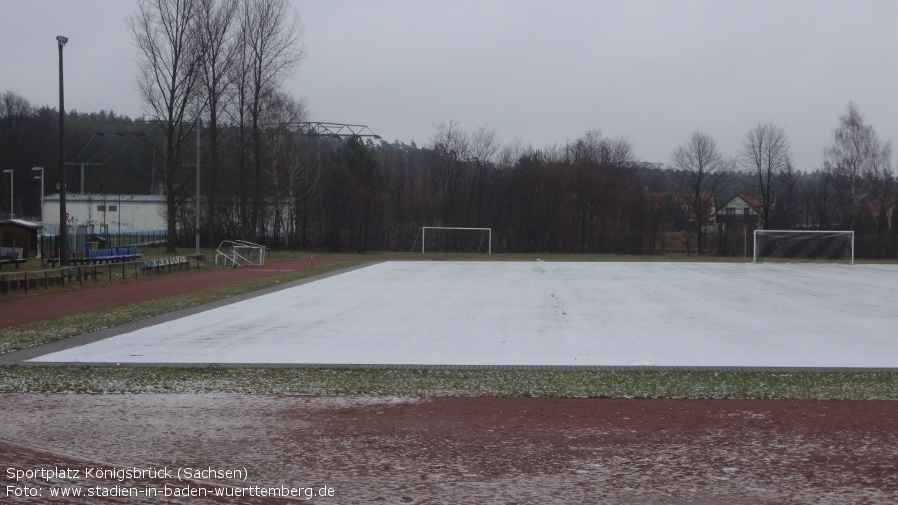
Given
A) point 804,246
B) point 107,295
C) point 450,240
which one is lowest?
point 107,295

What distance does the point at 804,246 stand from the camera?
47812mm

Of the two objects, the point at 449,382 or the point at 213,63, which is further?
the point at 213,63

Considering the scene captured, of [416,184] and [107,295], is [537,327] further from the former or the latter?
[416,184]

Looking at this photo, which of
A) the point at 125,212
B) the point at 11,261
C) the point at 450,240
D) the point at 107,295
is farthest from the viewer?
the point at 125,212

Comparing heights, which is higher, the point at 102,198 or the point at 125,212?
the point at 102,198

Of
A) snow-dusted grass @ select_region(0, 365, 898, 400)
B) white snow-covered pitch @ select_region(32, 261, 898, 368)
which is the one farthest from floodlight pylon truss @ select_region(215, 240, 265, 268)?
snow-dusted grass @ select_region(0, 365, 898, 400)

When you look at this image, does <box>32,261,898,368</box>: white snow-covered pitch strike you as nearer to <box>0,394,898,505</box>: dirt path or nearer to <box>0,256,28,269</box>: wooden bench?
<box>0,394,898,505</box>: dirt path

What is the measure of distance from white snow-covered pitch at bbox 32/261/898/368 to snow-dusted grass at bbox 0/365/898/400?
35.6 inches

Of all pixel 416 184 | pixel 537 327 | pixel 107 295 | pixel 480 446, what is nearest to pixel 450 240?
pixel 416 184

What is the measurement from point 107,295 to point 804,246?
1518 inches

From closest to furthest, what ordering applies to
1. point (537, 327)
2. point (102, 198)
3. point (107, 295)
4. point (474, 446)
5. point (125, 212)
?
point (474, 446) < point (537, 327) < point (107, 295) < point (102, 198) < point (125, 212)

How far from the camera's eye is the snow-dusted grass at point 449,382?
1018 cm

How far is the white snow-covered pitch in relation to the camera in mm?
13039

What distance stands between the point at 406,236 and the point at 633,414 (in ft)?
192
